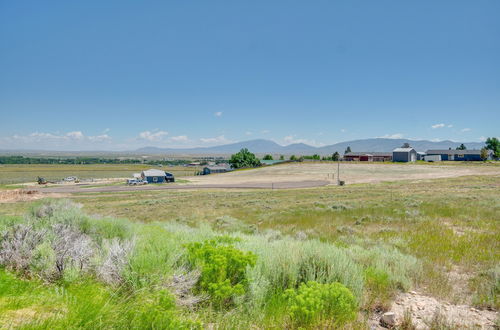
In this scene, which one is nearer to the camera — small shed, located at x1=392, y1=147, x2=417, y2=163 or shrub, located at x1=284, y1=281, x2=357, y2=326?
shrub, located at x1=284, y1=281, x2=357, y2=326

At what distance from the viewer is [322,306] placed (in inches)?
133

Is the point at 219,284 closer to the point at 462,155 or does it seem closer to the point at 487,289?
the point at 487,289

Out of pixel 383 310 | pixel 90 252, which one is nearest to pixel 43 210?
pixel 90 252

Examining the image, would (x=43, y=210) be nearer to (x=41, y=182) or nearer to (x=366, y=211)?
(x=366, y=211)

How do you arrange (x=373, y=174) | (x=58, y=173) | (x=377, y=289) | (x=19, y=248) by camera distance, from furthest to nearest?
1. (x=58, y=173)
2. (x=373, y=174)
3. (x=377, y=289)
4. (x=19, y=248)

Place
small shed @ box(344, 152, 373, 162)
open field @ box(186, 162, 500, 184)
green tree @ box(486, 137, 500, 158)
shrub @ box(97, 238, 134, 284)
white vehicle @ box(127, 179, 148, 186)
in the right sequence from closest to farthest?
shrub @ box(97, 238, 134, 284), open field @ box(186, 162, 500, 184), white vehicle @ box(127, 179, 148, 186), green tree @ box(486, 137, 500, 158), small shed @ box(344, 152, 373, 162)

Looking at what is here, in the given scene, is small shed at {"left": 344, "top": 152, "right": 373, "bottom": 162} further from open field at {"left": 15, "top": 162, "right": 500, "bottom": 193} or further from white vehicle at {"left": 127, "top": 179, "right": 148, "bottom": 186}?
white vehicle at {"left": 127, "top": 179, "right": 148, "bottom": 186}

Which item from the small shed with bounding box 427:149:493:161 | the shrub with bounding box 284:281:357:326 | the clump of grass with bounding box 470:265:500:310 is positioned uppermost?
the small shed with bounding box 427:149:493:161

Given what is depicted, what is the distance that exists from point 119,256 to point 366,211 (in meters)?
14.3

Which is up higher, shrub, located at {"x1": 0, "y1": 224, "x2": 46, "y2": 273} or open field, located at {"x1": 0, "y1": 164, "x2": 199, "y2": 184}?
shrub, located at {"x1": 0, "y1": 224, "x2": 46, "y2": 273}

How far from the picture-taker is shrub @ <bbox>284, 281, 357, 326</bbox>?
3.37m

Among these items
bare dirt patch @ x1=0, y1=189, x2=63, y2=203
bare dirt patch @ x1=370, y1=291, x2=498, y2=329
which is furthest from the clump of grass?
bare dirt patch @ x1=0, y1=189, x2=63, y2=203

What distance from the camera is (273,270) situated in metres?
4.71

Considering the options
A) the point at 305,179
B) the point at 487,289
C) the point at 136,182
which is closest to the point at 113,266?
the point at 487,289
